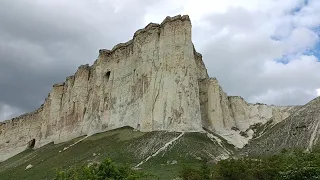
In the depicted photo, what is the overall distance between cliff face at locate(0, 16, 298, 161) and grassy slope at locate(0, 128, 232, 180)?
327 centimetres

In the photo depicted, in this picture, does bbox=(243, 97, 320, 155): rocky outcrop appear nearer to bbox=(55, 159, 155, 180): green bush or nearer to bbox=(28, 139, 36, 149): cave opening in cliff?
bbox=(55, 159, 155, 180): green bush

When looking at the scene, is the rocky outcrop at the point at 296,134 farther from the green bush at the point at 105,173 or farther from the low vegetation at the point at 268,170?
the green bush at the point at 105,173

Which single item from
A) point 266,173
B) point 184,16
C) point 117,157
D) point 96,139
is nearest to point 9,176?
point 96,139

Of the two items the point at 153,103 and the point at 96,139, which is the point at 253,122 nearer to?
the point at 153,103

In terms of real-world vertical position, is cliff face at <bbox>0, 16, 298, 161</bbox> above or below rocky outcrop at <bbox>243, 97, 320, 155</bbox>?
above

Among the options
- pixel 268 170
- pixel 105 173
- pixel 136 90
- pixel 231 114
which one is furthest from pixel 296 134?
pixel 105 173

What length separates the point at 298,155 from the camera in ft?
86.6

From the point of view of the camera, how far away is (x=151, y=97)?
65938 mm

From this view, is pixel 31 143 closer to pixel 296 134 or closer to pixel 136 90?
pixel 136 90

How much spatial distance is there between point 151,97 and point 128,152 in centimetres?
1234

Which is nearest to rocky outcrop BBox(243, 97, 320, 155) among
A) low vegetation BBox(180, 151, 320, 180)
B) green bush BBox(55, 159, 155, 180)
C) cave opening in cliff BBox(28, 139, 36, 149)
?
low vegetation BBox(180, 151, 320, 180)

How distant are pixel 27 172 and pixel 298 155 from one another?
44003 mm

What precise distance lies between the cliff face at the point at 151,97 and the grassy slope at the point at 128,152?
327cm

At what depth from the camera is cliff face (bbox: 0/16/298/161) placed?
6456 centimetres
